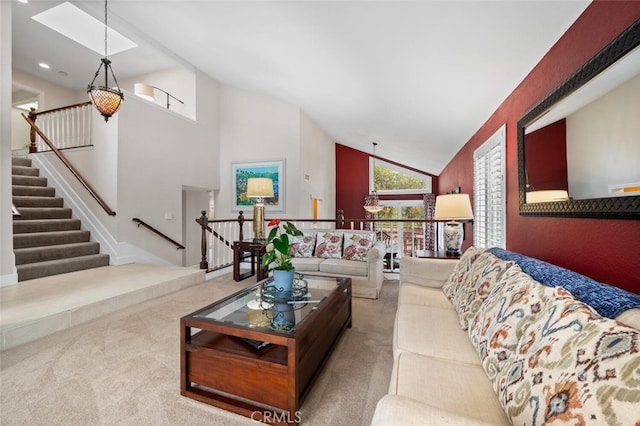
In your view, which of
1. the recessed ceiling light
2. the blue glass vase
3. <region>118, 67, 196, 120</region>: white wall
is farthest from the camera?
<region>118, 67, 196, 120</region>: white wall

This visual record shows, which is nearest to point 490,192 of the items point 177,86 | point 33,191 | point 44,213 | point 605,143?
point 605,143

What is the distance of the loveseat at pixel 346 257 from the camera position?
331 centimetres

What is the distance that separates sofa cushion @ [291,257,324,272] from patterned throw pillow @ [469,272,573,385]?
2256mm

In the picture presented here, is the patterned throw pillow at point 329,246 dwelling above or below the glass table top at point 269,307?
above

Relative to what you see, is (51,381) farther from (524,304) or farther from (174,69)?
(174,69)

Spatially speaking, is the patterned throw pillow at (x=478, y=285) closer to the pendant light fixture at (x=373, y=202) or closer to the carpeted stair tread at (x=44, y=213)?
the carpeted stair tread at (x=44, y=213)

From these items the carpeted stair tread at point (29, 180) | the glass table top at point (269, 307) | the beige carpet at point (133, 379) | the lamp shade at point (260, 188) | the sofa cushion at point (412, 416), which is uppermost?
the carpeted stair tread at point (29, 180)

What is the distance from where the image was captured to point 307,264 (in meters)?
3.57

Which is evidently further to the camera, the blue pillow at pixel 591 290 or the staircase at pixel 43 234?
the staircase at pixel 43 234

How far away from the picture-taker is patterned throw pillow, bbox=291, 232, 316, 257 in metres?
3.91

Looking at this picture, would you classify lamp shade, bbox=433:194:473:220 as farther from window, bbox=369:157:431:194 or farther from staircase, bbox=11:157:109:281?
window, bbox=369:157:431:194

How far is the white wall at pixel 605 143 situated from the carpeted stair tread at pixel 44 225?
621 cm

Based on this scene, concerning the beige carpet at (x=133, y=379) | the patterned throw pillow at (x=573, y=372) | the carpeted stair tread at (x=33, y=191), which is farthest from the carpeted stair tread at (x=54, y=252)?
the patterned throw pillow at (x=573, y=372)
